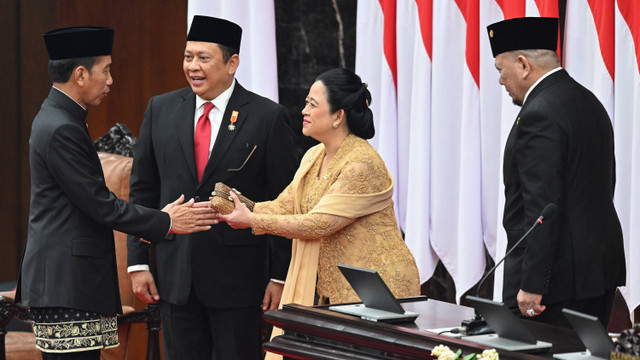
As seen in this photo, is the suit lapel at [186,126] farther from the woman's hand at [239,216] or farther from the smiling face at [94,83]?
the smiling face at [94,83]

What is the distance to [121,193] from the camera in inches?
185

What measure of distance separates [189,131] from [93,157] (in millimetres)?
480

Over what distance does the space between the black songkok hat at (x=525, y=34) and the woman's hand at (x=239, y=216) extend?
106 centimetres

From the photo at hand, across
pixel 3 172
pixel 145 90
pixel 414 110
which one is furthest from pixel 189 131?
pixel 3 172

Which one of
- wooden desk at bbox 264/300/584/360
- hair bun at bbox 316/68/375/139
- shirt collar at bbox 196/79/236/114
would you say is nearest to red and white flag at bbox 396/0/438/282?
hair bun at bbox 316/68/375/139

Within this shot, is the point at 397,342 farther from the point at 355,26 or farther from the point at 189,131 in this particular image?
the point at 355,26

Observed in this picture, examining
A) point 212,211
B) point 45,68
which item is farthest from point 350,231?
point 45,68

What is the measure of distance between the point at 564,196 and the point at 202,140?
55.6 inches

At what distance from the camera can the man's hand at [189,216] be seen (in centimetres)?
337

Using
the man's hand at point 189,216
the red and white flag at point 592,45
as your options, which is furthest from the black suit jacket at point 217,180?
the red and white flag at point 592,45

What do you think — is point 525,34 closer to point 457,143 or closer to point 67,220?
point 457,143

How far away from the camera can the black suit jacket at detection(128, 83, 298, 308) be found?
3502mm

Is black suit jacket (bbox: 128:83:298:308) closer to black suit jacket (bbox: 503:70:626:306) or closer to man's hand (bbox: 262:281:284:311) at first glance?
man's hand (bbox: 262:281:284:311)

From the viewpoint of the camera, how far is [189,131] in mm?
3541
